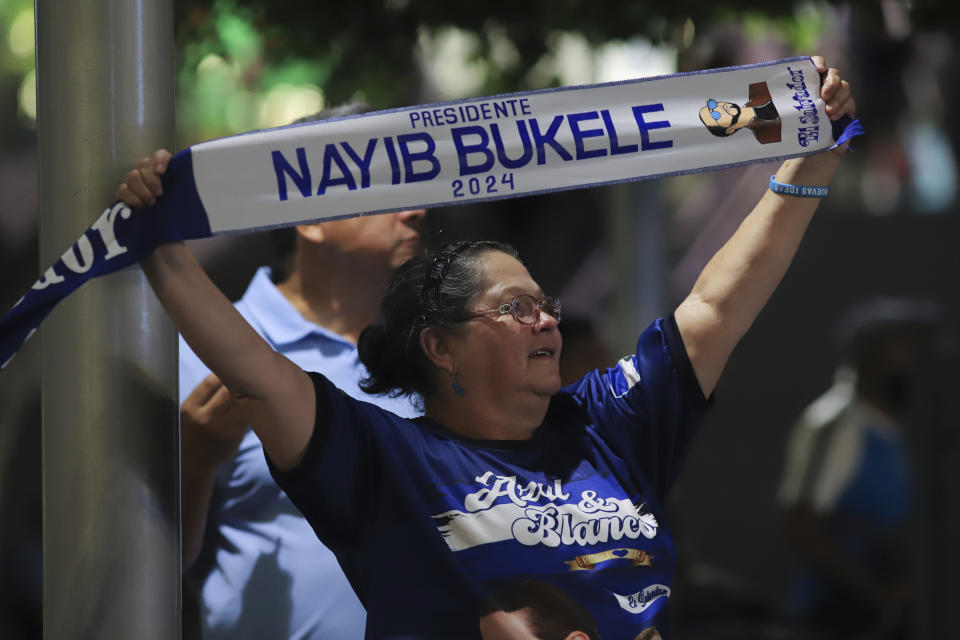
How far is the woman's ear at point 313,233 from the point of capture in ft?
7.92

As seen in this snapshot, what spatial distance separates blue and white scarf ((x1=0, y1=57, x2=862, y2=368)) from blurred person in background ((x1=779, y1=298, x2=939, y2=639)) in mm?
2856

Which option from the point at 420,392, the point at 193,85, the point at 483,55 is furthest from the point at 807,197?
the point at 483,55

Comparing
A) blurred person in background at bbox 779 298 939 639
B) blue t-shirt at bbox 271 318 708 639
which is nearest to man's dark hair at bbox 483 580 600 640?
blue t-shirt at bbox 271 318 708 639

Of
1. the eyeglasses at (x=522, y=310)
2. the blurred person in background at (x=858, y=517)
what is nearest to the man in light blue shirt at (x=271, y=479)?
the eyeglasses at (x=522, y=310)

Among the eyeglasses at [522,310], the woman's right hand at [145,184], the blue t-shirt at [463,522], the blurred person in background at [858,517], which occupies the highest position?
the woman's right hand at [145,184]

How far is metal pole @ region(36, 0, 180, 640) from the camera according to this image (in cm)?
181

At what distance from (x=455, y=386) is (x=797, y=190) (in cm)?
63

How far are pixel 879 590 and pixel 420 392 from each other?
3.20 m

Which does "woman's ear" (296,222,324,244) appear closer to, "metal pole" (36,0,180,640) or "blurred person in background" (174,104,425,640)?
"blurred person in background" (174,104,425,640)

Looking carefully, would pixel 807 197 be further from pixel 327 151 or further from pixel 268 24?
pixel 268 24

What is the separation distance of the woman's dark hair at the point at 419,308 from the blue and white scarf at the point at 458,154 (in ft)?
0.44

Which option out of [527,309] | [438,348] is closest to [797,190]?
[527,309]

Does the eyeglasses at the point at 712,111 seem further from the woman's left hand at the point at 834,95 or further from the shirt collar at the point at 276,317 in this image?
the shirt collar at the point at 276,317

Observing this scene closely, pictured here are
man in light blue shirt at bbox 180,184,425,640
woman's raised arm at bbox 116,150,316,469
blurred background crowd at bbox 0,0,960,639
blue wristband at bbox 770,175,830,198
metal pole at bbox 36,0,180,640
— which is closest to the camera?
woman's raised arm at bbox 116,150,316,469
